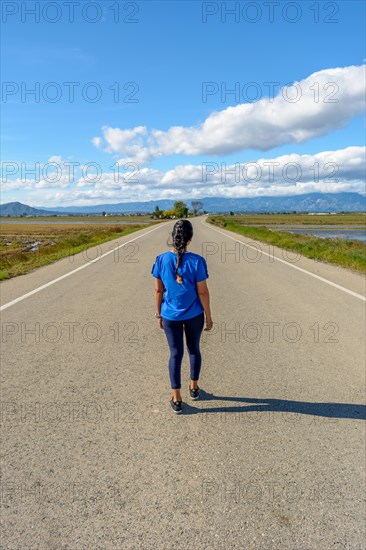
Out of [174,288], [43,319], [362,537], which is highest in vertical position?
[174,288]

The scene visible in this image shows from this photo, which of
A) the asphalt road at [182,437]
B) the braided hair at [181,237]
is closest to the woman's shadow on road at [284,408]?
the asphalt road at [182,437]

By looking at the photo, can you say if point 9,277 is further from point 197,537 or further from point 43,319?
point 197,537

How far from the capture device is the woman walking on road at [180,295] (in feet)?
12.2

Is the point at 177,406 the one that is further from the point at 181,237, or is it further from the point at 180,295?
the point at 181,237

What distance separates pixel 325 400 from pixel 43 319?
4920 mm

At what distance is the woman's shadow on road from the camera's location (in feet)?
12.9

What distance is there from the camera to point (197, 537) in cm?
244

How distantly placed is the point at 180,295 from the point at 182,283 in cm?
12

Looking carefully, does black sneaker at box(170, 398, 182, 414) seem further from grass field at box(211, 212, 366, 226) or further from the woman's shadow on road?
grass field at box(211, 212, 366, 226)

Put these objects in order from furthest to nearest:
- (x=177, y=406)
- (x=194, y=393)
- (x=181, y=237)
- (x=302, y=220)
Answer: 1. (x=302, y=220)
2. (x=194, y=393)
3. (x=177, y=406)
4. (x=181, y=237)

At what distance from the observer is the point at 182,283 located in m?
3.77

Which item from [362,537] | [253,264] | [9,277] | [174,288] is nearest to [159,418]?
[174,288]

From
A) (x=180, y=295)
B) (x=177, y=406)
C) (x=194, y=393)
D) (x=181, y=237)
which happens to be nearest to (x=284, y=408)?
(x=194, y=393)

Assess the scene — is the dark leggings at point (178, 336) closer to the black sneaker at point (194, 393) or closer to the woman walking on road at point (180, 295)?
the woman walking on road at point (180, 295)
